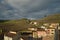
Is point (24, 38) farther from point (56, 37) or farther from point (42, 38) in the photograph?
point (56, 37)

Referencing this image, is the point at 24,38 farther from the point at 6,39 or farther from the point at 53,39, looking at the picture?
the point at 53,39

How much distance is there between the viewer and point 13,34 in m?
27.5

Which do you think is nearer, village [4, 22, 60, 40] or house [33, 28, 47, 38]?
village [4, 22, 60, 40]

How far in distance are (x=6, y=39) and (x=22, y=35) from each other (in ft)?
8.79

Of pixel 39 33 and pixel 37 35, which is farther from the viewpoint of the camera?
pixel 39 33

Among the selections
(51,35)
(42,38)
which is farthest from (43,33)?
(51,35)

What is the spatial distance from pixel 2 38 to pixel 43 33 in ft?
23.1

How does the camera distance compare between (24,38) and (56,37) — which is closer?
(56,37)

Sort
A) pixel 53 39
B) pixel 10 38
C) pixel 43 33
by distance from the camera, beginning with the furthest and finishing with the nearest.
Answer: pixel 43 33 < pixel 10 38 < pixel 53 39

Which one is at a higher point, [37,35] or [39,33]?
[39,33]

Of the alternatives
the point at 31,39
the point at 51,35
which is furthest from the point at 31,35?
the point at 51,35

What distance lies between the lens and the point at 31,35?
29016mm

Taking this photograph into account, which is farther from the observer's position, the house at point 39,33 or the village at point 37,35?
the house at point 39,33

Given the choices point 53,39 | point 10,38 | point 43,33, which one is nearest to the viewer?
point 53,39
